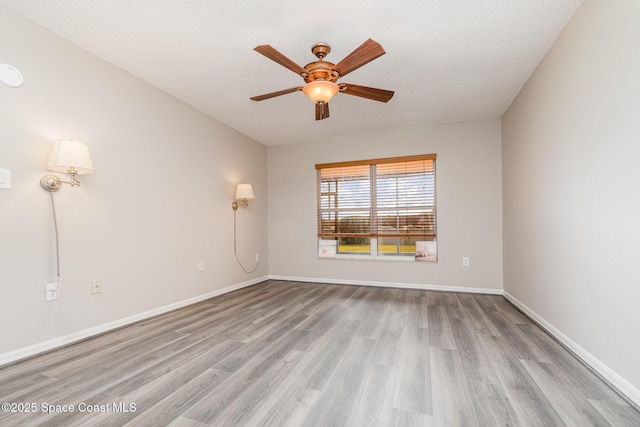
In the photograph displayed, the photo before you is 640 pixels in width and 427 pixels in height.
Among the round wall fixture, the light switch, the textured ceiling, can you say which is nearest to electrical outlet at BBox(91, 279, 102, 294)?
the light switch

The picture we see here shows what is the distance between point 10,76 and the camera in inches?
80.5

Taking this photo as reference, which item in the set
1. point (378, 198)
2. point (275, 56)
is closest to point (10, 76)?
point (275, 56)

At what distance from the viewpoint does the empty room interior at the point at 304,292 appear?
1604 mm

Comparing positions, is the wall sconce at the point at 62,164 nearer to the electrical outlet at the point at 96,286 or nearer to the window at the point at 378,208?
the electrical outlet at the point at 96,286

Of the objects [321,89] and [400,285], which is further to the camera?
[400,285]

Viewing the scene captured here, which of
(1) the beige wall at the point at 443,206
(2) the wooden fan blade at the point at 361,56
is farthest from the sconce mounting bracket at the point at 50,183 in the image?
(1) the beige wall at the point at 443,206

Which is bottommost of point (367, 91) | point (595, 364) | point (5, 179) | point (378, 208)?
point (595, 364)

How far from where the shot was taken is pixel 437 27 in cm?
221

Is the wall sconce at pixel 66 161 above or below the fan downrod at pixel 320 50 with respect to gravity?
below

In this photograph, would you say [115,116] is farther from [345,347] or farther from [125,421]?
[345,347]

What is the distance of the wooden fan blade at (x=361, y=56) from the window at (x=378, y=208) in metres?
2.57

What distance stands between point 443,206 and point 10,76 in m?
4.62

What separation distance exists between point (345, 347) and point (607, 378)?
1.60m

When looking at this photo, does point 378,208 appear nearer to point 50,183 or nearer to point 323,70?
point 323,70
